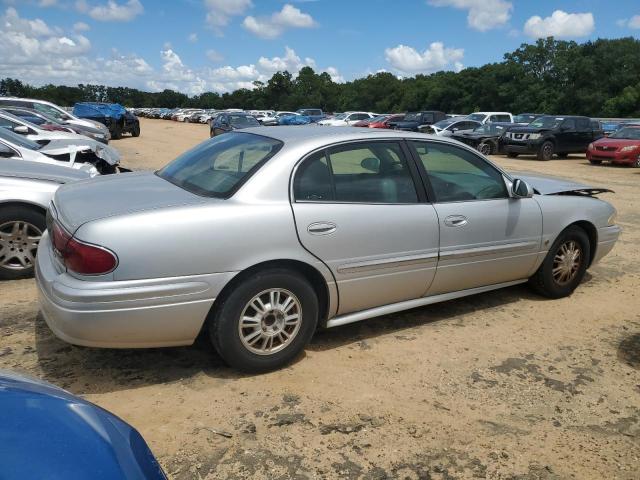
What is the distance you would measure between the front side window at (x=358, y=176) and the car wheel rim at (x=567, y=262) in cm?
179

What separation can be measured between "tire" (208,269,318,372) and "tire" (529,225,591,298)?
7.91ft

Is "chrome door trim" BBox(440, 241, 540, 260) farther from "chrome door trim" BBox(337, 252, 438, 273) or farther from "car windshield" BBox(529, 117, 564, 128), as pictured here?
"car windshield" BBox(529, 117, 564, 128)

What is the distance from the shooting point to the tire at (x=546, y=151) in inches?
792

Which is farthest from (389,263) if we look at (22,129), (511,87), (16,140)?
(511,87)

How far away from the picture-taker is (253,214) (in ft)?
10.5

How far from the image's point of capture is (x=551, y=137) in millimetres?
20312

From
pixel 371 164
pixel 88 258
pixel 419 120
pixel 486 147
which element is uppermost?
pixel 419 120

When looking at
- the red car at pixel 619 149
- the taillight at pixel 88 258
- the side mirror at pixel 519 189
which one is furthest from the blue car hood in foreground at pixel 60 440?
the red car at pixel 619 149

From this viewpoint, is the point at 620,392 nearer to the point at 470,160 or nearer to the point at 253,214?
the point at 470,160

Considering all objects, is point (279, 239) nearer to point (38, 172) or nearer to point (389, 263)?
point (389, 263)

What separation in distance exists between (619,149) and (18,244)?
730 inches

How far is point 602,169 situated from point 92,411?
19266 mm

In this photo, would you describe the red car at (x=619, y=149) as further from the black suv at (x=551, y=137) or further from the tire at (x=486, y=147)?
the tire at (x=486, y=147)

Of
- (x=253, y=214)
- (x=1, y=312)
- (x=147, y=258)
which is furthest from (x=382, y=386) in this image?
(x=1, y=312)
